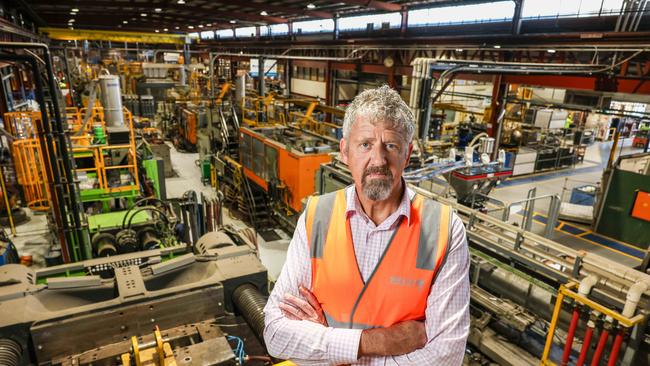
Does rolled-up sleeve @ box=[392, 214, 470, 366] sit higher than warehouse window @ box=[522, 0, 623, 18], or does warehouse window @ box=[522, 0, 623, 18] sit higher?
warehouse window @ box=[522, 0, 623, 18]

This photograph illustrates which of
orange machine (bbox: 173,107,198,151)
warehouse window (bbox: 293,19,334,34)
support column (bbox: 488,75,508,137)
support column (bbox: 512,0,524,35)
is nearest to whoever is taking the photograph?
support column (bbox: 512,0,524,35)

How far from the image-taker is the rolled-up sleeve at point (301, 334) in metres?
1.63

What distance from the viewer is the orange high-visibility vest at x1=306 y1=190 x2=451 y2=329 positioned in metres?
1.65

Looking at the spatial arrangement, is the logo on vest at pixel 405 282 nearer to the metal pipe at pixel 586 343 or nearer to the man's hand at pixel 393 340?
the man's hand at pixel 393 340

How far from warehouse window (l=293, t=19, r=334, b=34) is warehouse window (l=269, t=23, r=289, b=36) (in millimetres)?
1501

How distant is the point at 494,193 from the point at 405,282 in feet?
44.0

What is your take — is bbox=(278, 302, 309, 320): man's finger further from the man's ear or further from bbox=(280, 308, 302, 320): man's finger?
the man's ear

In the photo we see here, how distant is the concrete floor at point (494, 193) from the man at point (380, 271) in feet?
21.4

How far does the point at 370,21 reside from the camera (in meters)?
19.1

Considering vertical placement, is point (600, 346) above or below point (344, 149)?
below

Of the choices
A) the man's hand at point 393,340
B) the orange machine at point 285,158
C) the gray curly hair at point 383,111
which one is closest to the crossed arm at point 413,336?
the man's hand at point 393,340

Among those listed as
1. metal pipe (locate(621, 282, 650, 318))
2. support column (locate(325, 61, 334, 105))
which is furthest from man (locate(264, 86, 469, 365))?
support column (locate(325, 61, 334, 105))

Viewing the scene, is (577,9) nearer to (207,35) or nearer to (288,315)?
(288,315)

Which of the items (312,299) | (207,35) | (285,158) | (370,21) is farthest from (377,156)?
(207,35)
